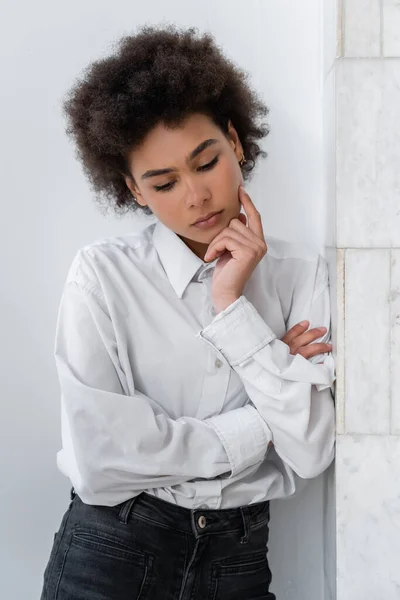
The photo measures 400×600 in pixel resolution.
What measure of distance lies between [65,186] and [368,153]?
2.39ft

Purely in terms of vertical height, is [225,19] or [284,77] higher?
[225,19]

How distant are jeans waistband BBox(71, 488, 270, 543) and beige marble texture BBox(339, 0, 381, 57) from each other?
89cm

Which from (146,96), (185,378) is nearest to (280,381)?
(185,378)

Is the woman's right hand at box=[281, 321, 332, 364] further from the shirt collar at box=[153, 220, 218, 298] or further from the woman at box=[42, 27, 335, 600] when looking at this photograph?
the shirt collar at box=[153, 220, 218, 298]

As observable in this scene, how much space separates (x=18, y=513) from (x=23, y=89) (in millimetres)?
984

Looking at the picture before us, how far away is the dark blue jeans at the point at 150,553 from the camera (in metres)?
1.46

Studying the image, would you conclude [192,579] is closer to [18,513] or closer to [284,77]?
[18,513]

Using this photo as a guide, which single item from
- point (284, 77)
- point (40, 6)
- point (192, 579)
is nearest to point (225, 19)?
point (284, 77)

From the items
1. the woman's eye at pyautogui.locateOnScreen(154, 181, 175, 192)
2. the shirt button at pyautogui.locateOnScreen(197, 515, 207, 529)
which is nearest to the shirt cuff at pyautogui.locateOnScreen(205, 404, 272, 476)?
the shirt button at pyautogui.locateOnScreen(197, 515, 207, 529)

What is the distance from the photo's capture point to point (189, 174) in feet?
4.61

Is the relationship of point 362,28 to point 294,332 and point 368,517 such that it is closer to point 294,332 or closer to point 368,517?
point 294,332

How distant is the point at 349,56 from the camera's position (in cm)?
138

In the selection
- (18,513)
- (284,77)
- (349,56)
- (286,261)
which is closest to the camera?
(349,56)

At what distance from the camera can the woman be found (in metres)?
1.42
